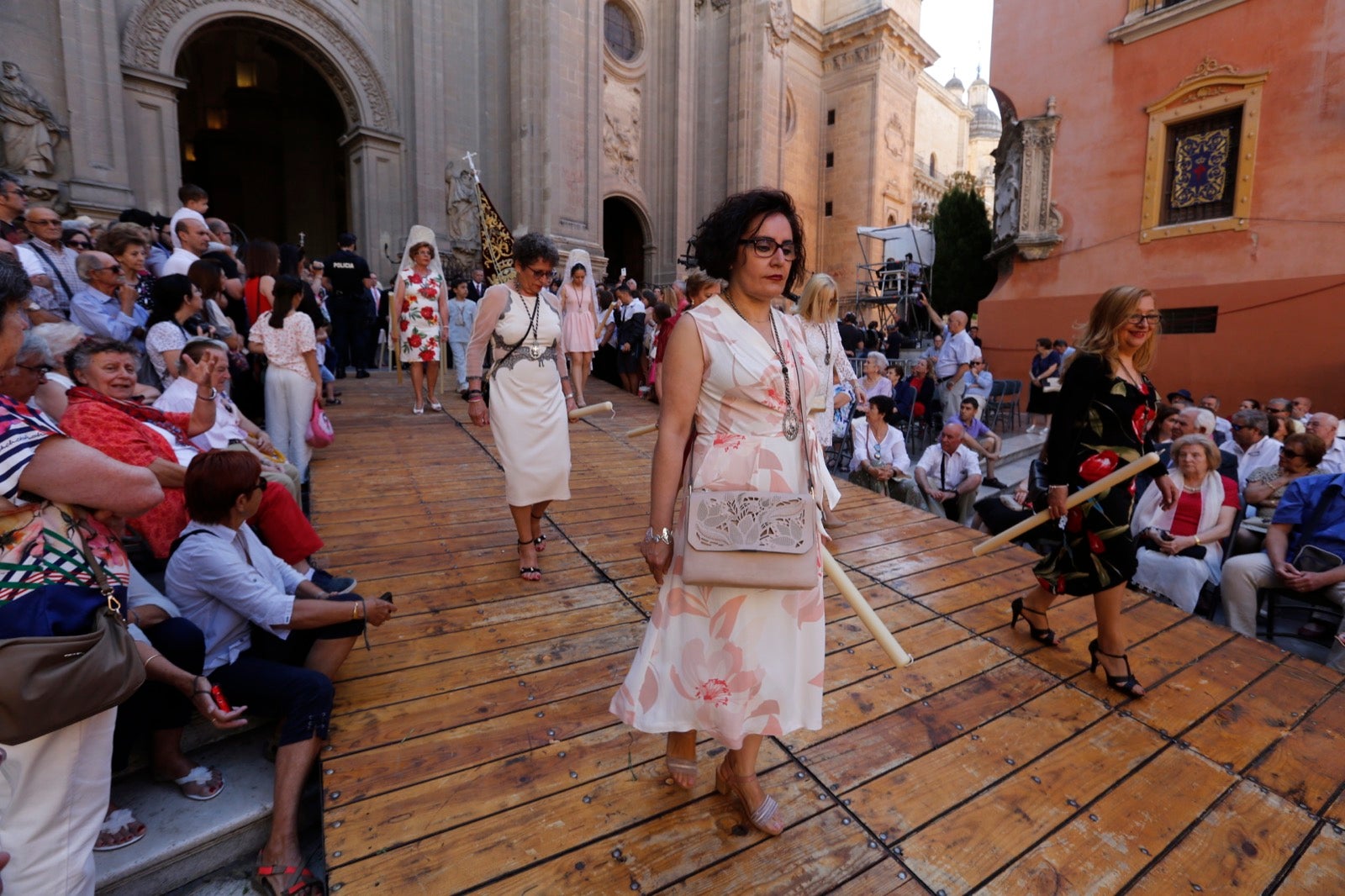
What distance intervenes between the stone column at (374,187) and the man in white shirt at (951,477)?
41.6 ft

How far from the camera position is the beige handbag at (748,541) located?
72.1 inches

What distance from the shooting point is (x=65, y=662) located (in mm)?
1533

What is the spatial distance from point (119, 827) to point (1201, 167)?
48.8 ft

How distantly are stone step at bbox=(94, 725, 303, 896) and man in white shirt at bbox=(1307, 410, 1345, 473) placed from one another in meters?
7.34

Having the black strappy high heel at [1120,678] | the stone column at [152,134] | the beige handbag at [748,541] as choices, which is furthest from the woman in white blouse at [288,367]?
the stone column at [152,134]

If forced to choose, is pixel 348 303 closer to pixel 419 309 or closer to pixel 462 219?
pixel 419 309

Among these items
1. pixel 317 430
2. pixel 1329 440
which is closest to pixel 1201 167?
pixel 1329 440

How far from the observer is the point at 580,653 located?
3.15m

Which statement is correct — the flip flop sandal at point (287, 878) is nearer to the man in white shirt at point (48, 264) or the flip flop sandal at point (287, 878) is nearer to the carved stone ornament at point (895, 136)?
the man in white shirt at point (48, 264)

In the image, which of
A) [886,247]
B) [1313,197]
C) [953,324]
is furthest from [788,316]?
[886,247]

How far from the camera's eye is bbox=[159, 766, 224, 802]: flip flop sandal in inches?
91.3

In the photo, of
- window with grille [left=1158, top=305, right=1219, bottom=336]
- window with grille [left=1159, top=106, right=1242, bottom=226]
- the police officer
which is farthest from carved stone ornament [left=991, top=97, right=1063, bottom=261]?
the police officer

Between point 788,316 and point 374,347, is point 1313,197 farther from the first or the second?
point 374,347

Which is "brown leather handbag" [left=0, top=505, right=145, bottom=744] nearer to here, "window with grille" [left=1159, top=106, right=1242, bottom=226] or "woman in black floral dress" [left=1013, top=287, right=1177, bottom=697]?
"woman in black floral dress" [left=1013, top=287, right=1177, bottom=697]
